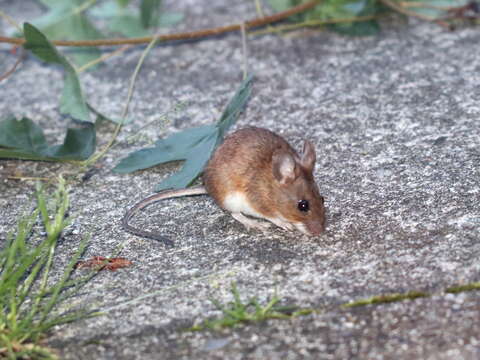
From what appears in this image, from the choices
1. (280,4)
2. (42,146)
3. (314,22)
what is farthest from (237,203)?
(280,4)

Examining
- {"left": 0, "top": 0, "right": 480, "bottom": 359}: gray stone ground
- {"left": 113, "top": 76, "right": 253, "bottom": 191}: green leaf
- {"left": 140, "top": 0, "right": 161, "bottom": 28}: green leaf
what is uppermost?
{"left": 140, "top": 0, "right": 161, "bottom": 28}: green leaf

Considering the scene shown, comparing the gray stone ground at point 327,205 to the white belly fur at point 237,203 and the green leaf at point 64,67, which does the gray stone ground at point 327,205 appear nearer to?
the white belly fur at point 237,203

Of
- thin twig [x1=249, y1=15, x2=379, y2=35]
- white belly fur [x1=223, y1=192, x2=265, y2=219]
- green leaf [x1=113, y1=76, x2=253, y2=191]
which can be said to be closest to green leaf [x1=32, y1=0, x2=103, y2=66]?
thin twig [x1=249, y1=15, x2=379, y2=35]

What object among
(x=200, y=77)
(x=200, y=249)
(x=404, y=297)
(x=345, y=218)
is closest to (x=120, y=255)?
(x=200, y=249)

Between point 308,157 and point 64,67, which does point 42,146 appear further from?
point 308,157

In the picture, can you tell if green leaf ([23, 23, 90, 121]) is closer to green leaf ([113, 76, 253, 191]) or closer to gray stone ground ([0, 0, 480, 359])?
gray stone ground ([0, 0, 480, 359])

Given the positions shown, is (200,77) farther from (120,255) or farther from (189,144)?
(120,255)

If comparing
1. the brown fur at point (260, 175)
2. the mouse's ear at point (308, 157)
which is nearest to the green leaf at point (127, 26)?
the brown fur at point (260, 175)
